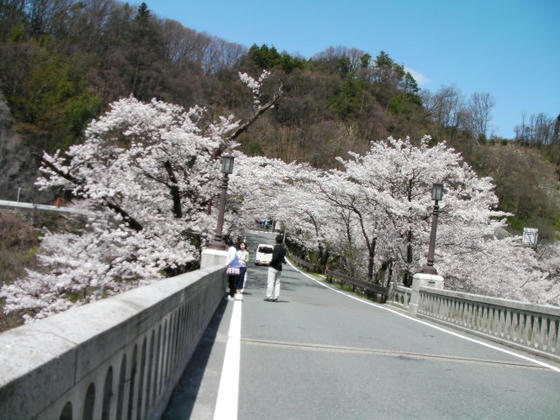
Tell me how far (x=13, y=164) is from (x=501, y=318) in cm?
4263

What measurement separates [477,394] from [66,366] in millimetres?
5250

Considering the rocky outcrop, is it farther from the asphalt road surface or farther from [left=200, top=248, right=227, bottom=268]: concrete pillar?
the asphalt road surface

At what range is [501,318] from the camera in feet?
36.7

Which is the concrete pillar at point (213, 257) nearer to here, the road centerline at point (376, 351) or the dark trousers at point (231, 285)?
the dark trousers at point (231, 285)

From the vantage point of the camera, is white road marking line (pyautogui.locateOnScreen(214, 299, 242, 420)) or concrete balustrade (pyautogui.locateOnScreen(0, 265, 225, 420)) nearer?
concrete balustrade (pyautogui.locateOnScreen(0, 265, 225, 420))

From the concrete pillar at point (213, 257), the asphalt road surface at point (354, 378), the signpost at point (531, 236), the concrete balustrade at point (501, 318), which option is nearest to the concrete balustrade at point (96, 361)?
the asphalt road surface at point (354, 378)

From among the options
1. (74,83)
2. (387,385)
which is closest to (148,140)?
(387,385)

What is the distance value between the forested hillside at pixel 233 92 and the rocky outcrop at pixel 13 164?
1192 millimetres

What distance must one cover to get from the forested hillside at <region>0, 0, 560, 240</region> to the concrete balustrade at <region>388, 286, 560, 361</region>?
39749 millimetres

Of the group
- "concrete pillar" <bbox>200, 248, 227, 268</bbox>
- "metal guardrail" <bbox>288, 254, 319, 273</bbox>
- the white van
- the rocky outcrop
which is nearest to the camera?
"concrete pillar" <bbox>200, 248, 227, 268</bbox>

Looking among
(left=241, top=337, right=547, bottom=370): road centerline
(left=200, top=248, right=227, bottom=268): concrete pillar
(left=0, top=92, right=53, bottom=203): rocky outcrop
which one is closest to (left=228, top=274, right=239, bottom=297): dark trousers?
(left=200, top=248, right=227, bottom=268): concrete pillar

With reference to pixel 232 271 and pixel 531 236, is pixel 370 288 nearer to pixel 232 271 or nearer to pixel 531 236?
pixel 232 271

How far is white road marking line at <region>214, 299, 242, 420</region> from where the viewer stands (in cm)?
484

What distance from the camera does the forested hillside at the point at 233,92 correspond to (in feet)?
159
